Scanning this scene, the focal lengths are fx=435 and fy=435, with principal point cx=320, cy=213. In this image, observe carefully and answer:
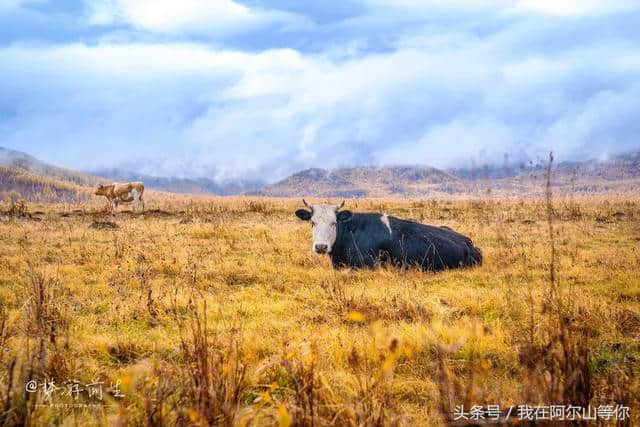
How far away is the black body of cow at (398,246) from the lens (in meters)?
9.00

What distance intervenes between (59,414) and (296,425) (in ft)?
5.73

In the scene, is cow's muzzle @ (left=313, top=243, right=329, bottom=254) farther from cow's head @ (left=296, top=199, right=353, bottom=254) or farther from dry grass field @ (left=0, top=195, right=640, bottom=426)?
dry grass field @ (left=0, top=195, right=640, bottom=426)

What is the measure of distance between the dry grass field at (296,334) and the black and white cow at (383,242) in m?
0.58

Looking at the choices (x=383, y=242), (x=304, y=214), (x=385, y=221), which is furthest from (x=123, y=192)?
(x=383, y=242)

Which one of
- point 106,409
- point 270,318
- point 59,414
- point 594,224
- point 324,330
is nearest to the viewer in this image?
point 59,414

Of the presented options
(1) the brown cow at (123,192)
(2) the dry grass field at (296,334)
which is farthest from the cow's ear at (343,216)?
(1) the brown cow at (123,192)

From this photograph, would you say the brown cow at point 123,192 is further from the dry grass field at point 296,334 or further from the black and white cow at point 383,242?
the black and white cow at point 383,242

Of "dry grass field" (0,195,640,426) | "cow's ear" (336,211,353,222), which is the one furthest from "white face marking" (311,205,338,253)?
"dry grass field" (0,195,640,426)

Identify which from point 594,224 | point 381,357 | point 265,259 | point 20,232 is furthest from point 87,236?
point 594,224

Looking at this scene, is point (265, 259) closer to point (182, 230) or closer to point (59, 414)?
point (182, 230)

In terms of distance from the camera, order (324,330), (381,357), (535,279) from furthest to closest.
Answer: (535,279) → (324,330) → (381,357)

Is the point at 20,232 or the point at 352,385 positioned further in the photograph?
the point at 20,232

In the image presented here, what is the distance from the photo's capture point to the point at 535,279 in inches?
299

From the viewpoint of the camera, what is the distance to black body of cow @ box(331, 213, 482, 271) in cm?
900
